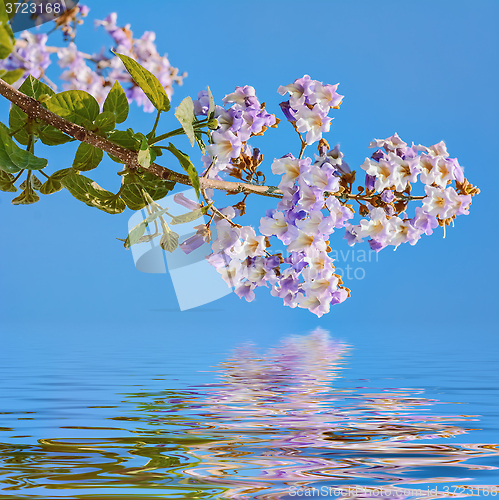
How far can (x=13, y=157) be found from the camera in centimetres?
251

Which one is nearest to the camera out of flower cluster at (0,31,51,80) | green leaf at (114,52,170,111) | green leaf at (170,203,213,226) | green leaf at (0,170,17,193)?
green leaf at (114,52,170,111)

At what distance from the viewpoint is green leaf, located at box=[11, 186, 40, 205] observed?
3028mm

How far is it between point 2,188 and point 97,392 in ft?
12.1

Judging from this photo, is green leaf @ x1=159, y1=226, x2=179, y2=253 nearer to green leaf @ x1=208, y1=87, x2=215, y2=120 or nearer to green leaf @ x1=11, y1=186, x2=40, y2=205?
green leaf @ x1=208, y1=87, x2=215, y2=120

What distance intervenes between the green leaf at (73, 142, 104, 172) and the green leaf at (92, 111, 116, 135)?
0.33 feet

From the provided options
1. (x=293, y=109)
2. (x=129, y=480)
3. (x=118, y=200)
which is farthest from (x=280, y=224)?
(x=129, y=480)

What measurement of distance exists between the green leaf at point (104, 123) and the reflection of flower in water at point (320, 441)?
1.45m

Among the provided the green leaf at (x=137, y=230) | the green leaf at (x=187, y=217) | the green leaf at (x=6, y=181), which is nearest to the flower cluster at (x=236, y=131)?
the green leaf at (x=187, y=217)

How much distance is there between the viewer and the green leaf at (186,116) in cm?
244

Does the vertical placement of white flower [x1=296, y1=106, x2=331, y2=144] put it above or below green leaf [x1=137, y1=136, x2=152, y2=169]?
above

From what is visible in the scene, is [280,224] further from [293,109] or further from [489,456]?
[489,456]

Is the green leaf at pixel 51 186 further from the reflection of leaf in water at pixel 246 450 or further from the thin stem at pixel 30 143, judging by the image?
the reflection of leaf in water at pixel 246 450
